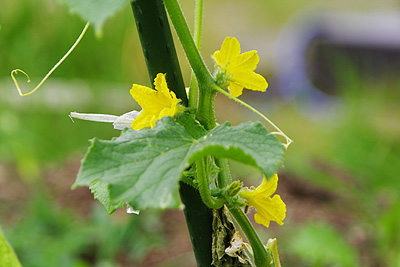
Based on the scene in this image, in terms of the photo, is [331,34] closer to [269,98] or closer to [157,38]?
[269,98]

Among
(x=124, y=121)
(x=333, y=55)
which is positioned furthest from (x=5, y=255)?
(x=333, y=55)

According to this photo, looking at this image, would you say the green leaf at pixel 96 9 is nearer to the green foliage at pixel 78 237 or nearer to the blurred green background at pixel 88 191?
the blurred green background at pixel 88 191

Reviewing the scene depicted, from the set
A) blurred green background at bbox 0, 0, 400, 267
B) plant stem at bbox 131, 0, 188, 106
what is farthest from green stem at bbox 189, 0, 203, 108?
blurred green background at bbox 0, 0, 400, 267

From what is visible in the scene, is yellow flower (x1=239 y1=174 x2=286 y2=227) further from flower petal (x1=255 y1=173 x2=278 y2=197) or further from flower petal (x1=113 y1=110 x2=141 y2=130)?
flower petal (x1=113 y1=110 x2=141 y2=130)

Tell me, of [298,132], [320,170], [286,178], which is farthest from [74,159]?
[298,132]

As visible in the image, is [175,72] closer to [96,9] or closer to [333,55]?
[96,9]
